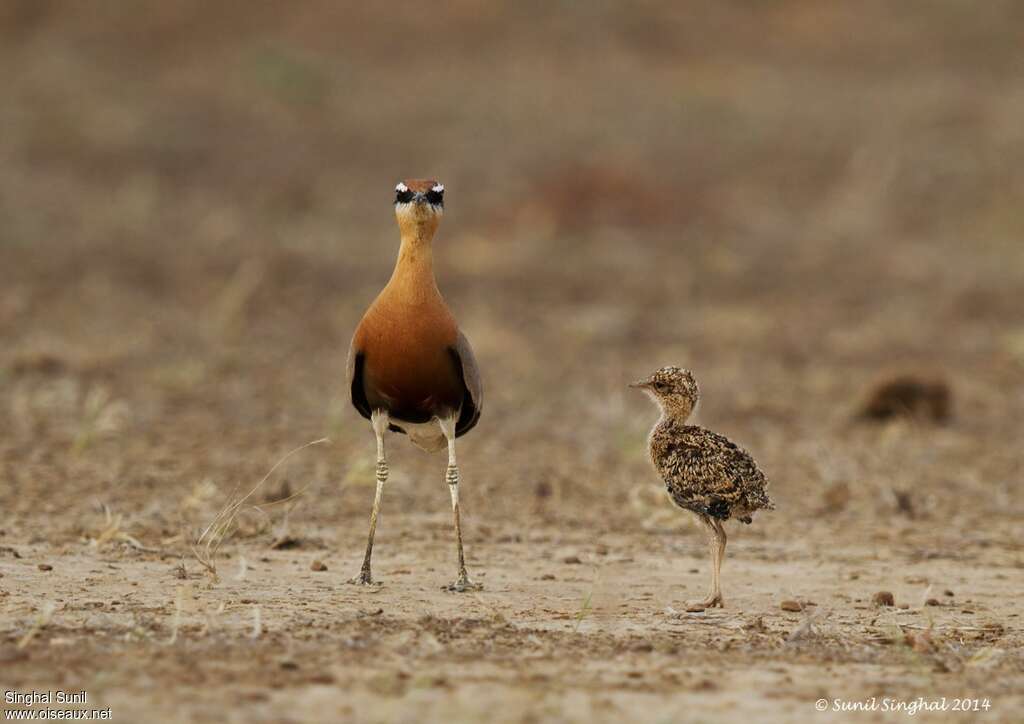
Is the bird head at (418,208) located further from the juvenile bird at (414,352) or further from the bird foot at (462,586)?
the bird foot at (462,586)

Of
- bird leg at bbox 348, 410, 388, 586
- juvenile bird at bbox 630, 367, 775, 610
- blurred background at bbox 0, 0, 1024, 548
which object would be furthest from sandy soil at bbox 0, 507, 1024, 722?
blurred background at bbox 0, 0, 1024, 548

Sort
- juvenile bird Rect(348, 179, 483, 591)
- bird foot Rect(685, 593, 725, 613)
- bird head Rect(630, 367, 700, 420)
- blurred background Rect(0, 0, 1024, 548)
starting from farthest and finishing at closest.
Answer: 1. blurred background Rect(0, 0, 1024, 548)
2. bird head Rect(630, 367, 700, 420)
3. juvenile bird Rect(348, 179, 483, 591)
4. bird foot Rect(685, 593, 725, 613)

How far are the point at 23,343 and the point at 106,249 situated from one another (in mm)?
4152

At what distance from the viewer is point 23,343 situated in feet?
44.3

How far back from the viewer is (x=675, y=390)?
725 cm

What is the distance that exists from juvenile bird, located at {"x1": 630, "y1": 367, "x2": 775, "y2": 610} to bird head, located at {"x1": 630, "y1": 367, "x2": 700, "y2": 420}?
162mm

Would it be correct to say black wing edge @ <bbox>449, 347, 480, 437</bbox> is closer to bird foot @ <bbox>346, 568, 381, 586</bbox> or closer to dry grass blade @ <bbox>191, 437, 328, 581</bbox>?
dry grass blade @ <bbox>191, 437, 328, 581</bbox>

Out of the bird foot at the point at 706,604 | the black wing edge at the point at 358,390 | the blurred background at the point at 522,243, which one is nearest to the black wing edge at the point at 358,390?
the black wing edge at the point at 358,390

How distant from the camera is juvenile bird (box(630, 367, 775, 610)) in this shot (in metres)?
6.63

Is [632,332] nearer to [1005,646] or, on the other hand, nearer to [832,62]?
[1005,646]

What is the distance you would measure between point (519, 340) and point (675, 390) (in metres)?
8.18

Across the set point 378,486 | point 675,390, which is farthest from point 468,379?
point 675,390

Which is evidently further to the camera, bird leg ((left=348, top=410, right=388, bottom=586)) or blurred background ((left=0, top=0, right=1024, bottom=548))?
blurred background ((left=0, top=0, right=1024, bottom=548))

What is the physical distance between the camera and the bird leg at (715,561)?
21.7 feet
